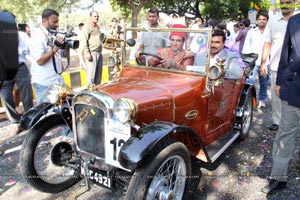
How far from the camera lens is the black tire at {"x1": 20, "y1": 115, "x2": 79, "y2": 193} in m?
2.71

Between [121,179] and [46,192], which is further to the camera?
[46,192]

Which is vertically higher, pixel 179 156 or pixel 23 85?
pixel 23 85

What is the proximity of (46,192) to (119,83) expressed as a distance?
1.39 m

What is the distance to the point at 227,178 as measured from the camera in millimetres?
3195

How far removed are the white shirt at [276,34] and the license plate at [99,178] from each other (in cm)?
306

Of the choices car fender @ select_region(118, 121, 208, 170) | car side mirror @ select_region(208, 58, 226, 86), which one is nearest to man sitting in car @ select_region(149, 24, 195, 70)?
car side mirror @ select_region(208, 58, 226, 86)

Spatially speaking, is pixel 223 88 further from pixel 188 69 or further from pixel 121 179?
pixel 121 179

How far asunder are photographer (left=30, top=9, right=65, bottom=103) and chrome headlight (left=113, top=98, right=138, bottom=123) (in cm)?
169

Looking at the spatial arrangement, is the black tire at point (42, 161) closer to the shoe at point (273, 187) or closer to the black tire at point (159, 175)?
the black tire at point (159, 175)

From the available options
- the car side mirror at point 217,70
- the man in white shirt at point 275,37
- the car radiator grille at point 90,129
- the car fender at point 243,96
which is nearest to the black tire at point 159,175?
the car radiator grille at point 90,129

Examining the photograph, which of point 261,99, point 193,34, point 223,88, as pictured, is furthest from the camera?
point 261,99

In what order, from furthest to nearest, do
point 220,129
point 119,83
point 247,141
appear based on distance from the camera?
point 247,141, point 220,129, point 119,83

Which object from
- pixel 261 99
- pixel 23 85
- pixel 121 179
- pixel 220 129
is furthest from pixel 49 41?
pixel 261 99

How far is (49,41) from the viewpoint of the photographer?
3.63 meters
